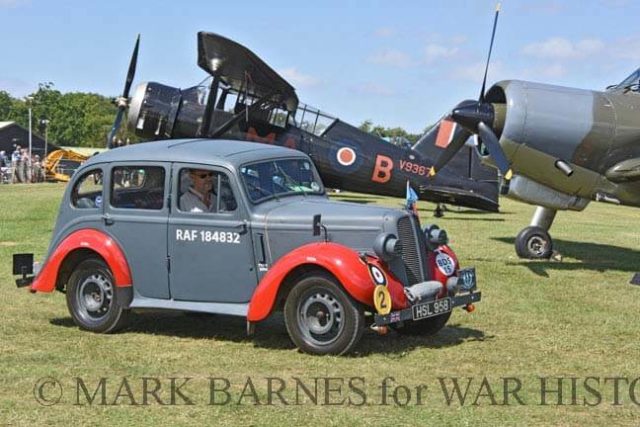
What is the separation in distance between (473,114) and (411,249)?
221 inches

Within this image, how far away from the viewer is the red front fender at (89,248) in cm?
771

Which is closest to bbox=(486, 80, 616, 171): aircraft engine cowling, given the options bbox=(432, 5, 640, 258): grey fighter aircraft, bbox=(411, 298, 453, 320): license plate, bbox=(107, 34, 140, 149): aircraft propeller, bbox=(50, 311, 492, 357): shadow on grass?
bbox=(432, 5, 640, 258): grey fighter aircraft

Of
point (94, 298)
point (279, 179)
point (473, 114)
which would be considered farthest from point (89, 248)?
point (473, 114)

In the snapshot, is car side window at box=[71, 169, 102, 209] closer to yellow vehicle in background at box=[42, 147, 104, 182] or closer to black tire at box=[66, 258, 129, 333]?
black tire at box=[66, 258, 129, 333]

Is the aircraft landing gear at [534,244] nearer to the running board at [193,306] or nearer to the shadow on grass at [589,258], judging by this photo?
the shadow on grass at [589,258]

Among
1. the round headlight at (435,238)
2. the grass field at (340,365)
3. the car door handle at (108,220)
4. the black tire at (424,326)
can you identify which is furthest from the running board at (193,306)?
the round headlight at (435,238)

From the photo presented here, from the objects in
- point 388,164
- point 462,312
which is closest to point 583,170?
point 462,312

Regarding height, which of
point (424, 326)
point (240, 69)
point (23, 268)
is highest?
point (240, 69)

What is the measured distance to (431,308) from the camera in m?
7.12

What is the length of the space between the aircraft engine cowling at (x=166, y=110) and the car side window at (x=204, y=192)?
11.8m

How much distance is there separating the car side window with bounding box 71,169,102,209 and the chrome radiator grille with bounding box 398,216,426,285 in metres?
3.00

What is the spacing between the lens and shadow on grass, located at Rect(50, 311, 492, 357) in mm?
7426

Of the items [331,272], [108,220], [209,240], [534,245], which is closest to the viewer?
[331,272]

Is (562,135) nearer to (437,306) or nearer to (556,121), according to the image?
(556,121)
